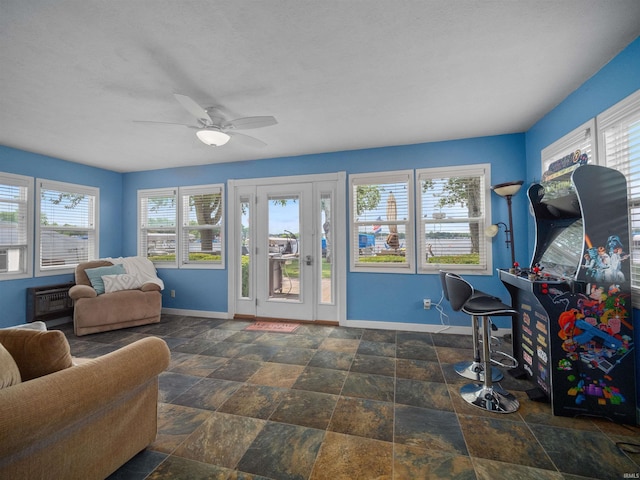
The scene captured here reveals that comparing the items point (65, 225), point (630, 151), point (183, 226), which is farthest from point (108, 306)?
point (630, 151)

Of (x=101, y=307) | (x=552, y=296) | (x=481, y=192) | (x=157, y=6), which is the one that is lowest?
(x=101, y=307)

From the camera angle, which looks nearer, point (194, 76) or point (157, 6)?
point (157, 6)

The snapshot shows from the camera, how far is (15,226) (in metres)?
3.77

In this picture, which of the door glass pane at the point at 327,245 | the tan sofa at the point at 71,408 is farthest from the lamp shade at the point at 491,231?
the tan sofa at the point at 71,408

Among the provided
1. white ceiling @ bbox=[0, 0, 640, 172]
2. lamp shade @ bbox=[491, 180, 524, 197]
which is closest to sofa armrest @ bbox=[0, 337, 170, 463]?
white ceiling @ bbox=[0, 0, 640, 172]

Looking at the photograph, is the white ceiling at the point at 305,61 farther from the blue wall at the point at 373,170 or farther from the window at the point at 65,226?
the window at the point at 65,226

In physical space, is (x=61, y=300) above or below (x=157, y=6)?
below

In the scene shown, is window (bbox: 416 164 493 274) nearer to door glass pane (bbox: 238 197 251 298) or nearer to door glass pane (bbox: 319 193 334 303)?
door glass pane (bbox: 319 193 334 303)

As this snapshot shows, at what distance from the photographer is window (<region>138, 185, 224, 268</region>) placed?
4.59 m

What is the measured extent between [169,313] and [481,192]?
5231 mm

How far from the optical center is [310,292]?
13.6ft

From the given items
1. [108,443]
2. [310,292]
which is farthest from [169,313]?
[108,443]

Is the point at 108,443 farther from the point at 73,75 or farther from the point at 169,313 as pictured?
the point at 169,313

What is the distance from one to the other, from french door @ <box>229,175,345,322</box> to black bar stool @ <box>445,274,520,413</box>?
1.93 meters
